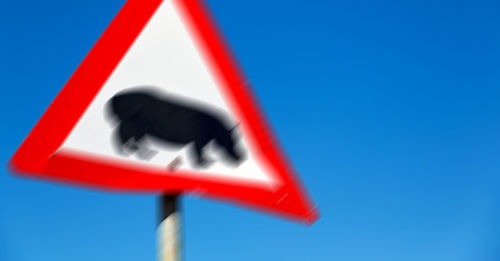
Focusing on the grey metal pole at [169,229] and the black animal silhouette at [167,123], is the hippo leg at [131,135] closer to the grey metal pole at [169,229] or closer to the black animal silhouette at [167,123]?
the black animal silhouette at [167,123]

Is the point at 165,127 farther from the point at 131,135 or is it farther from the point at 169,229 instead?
the point at 169,229

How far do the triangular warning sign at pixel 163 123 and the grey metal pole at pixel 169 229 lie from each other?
0.11 feet

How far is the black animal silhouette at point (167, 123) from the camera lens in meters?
1.30

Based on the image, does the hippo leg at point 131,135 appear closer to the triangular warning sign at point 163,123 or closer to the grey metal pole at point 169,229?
the triangular warning sign at point 163,123

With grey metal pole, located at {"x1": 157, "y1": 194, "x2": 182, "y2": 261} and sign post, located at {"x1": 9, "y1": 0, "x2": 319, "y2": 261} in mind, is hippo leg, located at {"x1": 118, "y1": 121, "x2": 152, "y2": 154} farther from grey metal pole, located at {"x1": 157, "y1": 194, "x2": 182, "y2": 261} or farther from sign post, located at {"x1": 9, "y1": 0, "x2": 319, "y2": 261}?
grey metal pole, located at {"x1": 157, "y1": 194, "x2": 182, "y2": 261}

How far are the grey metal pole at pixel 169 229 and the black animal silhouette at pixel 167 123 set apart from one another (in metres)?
0.11

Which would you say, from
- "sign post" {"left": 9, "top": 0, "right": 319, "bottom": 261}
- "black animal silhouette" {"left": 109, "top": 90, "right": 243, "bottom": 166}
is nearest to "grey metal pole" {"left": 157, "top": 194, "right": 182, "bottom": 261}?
"sign post" {"left": 9, "top": 0, "right": 319, "bottom": 261}

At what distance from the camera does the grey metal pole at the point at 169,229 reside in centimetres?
124

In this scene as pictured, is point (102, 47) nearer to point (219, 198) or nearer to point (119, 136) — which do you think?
point (119, 136)

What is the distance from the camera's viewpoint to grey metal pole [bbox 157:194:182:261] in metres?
1.24

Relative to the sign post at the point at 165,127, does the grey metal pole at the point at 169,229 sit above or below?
below

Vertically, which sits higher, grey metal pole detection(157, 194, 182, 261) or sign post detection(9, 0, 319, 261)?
sign post detection(9, 0, 319, 261)

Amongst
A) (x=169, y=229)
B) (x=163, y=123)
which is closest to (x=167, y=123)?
(x=163, y=123)

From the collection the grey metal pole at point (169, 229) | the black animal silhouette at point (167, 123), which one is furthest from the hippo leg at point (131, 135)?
the grey metal pole at point (169, 229)
